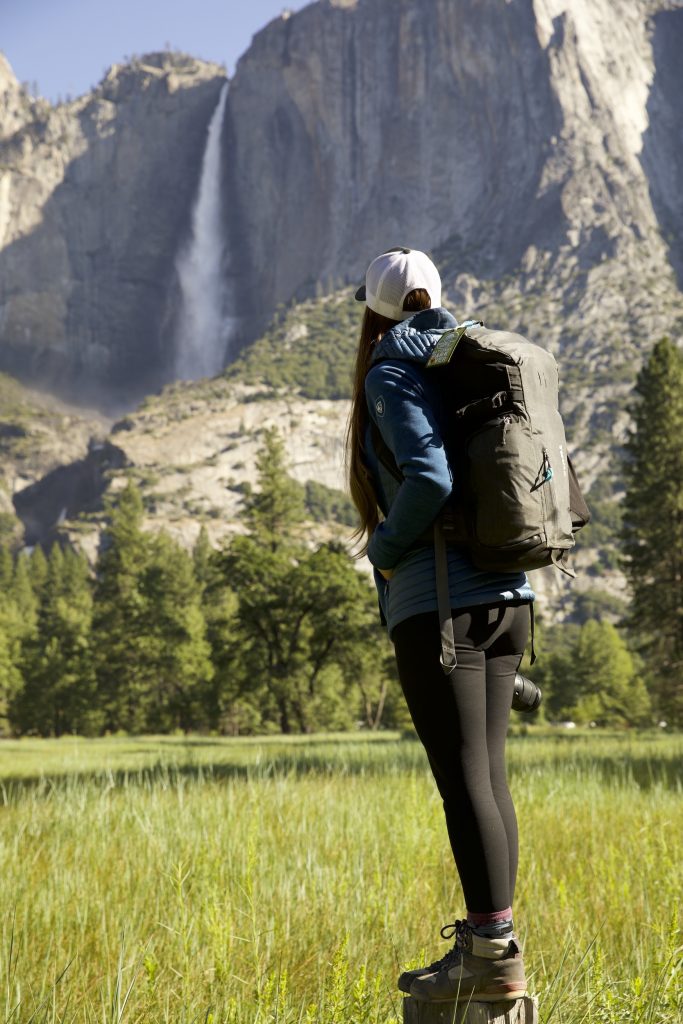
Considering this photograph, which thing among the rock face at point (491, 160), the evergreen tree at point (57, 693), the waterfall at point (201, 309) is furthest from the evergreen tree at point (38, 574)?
the waterfall at point (201, 309)

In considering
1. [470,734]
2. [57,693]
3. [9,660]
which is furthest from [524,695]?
[57,693]

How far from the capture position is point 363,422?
2924mm

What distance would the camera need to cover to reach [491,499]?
255 cm

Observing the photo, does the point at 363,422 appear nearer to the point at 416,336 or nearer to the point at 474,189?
the point at 416,336

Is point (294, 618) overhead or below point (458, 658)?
overhead

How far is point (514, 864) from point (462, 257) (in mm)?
172849

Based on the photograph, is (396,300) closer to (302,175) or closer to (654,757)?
(654,757)

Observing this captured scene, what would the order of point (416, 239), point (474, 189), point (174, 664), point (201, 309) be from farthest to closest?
point (201, 309) → point (474, 189) → point (416, 239) → point (174, 664)

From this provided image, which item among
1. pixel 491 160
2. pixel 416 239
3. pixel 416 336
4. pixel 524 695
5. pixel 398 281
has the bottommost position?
pixel 524 695

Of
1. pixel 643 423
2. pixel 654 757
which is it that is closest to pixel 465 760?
pixel 654 757

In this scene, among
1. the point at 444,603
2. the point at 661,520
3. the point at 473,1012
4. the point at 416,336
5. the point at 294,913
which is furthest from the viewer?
the point at 661,520

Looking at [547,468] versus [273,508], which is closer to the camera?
[547,468]

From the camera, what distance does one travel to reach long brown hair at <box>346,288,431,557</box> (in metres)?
2.94

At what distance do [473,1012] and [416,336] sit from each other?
5.55 feet
